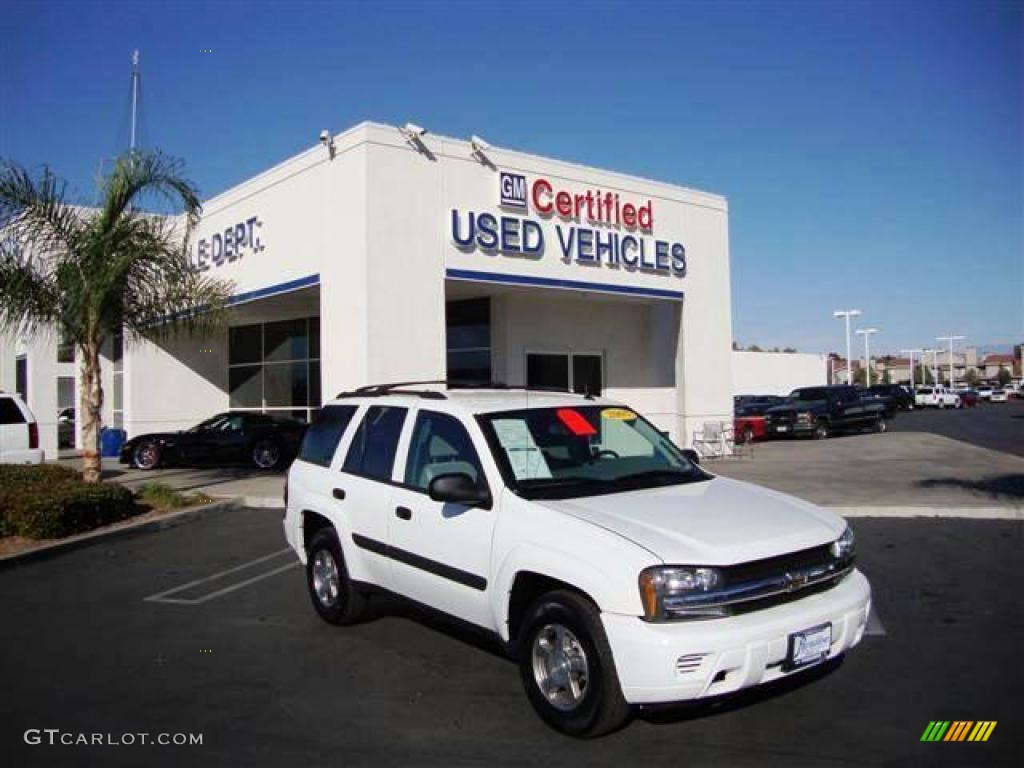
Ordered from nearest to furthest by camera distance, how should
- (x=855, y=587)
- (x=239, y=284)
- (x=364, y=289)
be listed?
(x=855, y=587) → (x=364, y=289) → (x=239, y=284)

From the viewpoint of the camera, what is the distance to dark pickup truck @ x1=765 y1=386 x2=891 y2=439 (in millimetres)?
28297

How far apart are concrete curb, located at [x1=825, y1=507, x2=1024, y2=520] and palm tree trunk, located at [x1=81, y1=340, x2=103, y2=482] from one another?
1080 centimetres

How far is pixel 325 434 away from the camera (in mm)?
6996

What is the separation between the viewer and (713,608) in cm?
404

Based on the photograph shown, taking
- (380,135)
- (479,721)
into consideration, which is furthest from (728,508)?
(380,135)

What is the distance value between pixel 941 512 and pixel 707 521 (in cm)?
770

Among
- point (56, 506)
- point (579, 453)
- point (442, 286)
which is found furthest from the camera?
point (442, 286)

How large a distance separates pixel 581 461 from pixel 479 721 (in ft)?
5.32

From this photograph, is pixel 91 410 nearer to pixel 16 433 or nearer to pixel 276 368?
pixel 16 433

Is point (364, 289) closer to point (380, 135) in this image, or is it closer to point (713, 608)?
point (380, 135)

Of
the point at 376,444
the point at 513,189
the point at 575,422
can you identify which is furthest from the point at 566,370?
the point at 575,422

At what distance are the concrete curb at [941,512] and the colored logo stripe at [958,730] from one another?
6.18 metres

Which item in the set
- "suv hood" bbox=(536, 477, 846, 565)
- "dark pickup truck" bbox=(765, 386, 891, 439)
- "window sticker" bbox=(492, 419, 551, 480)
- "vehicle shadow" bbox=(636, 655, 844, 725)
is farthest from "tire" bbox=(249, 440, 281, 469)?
"dark pickup truck" bbox=(765, 386, 891, 439)

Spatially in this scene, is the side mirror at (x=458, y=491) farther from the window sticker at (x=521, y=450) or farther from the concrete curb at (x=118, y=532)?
the concrete curb at (x=118, y=532)
